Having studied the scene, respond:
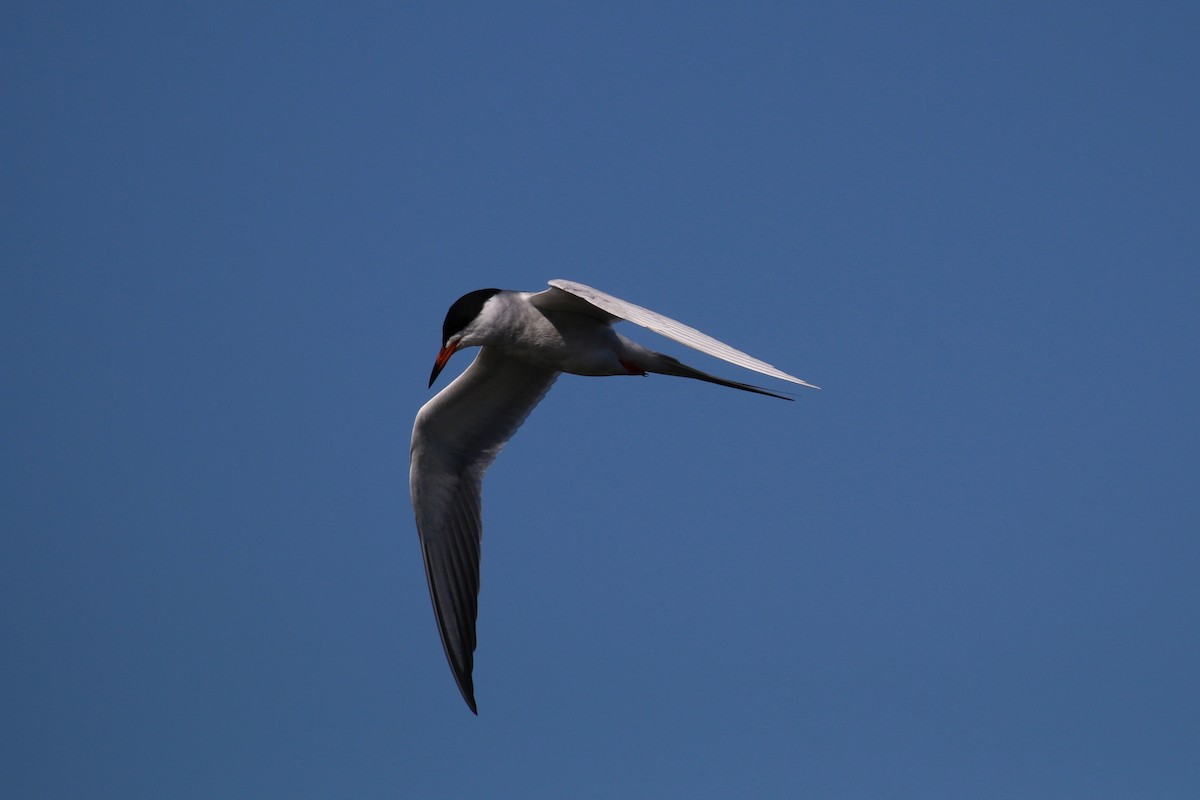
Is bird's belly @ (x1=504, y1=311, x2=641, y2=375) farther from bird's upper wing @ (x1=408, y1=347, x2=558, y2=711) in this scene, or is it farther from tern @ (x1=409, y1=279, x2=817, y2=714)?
bird's upper wing @ (x1=408, y1=347, x2=558, y2=711)

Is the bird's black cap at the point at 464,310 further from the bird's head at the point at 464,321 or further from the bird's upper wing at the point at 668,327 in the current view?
the bird's upper wing at the point at 668,327

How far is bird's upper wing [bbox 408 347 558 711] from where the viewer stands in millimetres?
7660

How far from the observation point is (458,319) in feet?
22.0

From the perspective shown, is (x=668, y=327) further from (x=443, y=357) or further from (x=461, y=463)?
(x=461, y=463)

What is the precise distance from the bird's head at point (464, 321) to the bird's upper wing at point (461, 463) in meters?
0.85

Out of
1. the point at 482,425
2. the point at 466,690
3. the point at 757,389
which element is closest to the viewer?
the point at 757,389

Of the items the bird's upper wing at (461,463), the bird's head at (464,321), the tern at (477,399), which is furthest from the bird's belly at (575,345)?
the bird's upper wing at (461,463)

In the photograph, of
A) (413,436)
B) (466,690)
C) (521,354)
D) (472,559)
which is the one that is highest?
(521,354)

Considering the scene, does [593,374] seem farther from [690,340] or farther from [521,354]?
[690,340]

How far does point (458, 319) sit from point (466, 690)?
227 cm

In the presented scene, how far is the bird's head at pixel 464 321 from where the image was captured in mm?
6688

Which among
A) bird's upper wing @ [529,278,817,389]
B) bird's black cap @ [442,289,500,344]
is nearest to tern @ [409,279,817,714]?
bird's black cap @ [442,289,500,344]

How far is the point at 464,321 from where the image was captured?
6695 mm

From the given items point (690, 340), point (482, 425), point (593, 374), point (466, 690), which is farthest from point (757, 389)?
point (466, 690)
